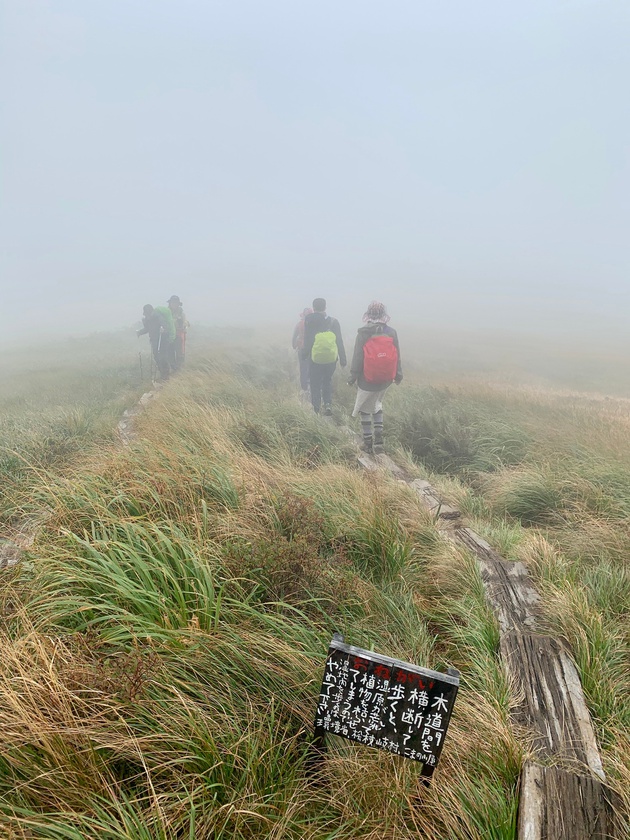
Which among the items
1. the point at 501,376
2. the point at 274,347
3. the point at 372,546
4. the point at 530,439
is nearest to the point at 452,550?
the point at 372,546

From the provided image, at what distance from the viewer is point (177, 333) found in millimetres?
16766

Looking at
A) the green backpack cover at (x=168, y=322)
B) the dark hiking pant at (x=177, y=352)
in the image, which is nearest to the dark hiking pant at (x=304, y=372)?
the green backpack cover at (x=168, y=322)

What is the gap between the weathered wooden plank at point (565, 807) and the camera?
1686 mm

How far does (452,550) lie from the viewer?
371 centimetres

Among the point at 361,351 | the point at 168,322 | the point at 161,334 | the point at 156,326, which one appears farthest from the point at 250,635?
the point at 156,326

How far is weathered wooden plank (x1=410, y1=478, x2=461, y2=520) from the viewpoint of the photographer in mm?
5320

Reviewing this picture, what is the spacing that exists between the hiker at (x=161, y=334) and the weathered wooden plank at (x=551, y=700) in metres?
14.5

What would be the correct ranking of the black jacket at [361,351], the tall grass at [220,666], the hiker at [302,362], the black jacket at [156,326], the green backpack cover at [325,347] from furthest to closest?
the black jacket at [156,326]
the hiker at [302,362]
the green backpack cover at [325,347]
the black jacket at [361,351]
the tall grass at [220,666]

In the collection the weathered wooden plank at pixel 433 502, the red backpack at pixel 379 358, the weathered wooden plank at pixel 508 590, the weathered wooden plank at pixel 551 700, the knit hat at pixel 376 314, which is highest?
the knit hat at pixel 376 314

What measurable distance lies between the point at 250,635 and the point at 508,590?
224 cm

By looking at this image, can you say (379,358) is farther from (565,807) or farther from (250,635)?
(565,807)

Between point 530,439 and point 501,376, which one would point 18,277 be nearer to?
point 501,376

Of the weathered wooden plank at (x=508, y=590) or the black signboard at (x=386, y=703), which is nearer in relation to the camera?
the black signboard at (x=386, y=703)

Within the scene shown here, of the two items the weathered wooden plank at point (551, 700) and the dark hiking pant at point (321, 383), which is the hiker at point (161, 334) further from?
the weathered wooden plank at point (551, 700)
